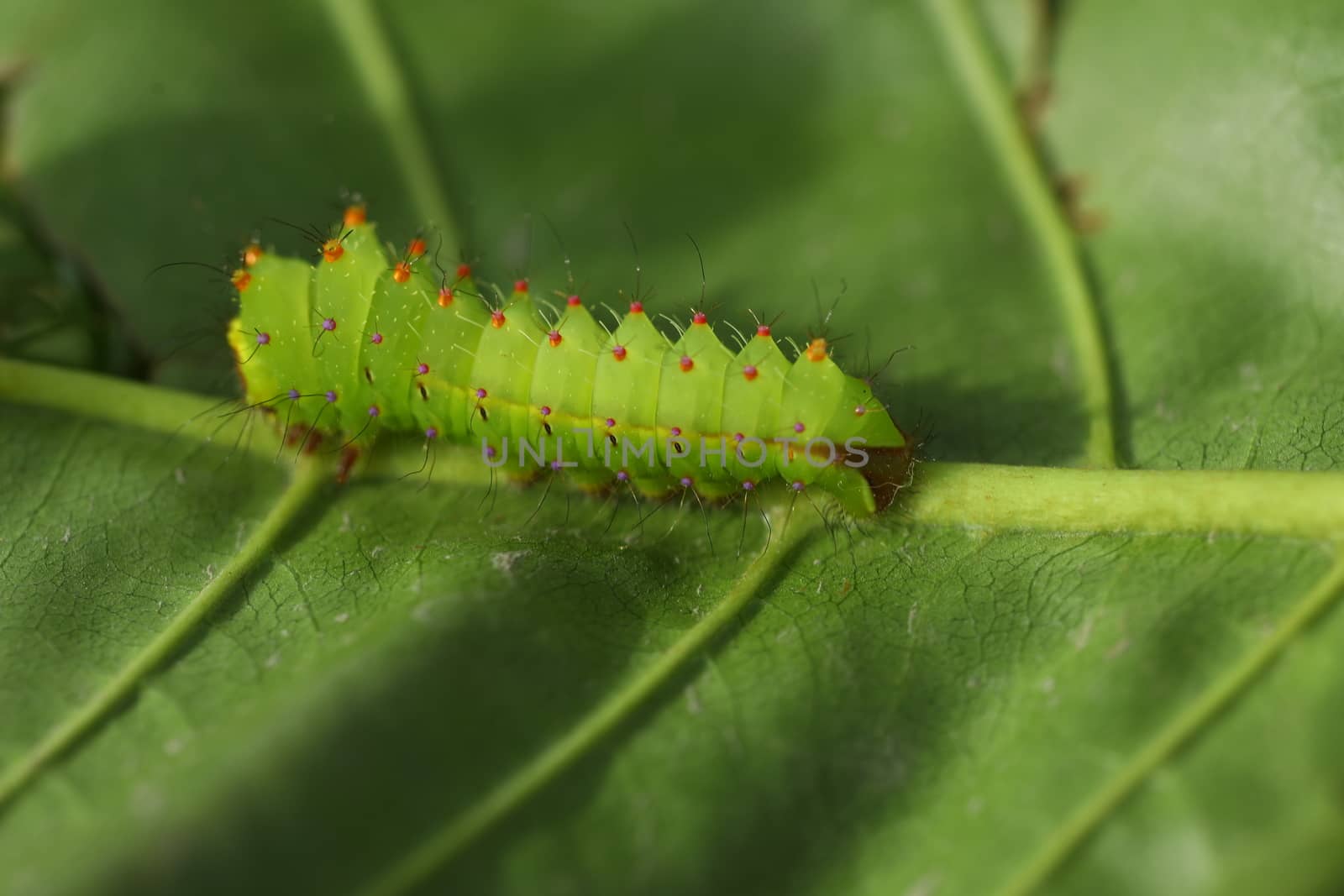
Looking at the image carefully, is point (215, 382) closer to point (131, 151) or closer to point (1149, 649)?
point (131, 151)

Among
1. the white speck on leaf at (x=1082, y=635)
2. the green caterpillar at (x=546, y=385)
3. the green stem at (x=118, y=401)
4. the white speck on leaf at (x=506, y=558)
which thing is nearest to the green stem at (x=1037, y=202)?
the white speck on leaf at (x=1082, y=635)

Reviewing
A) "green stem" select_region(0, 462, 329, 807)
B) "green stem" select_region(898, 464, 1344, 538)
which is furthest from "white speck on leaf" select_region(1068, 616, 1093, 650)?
"green stem" select_region(0, 462, 329, 807)

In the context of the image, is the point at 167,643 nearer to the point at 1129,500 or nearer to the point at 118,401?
the point at 118,401

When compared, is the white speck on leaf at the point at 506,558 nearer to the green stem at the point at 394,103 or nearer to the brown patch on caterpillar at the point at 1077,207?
the green stem at the point at 394,103

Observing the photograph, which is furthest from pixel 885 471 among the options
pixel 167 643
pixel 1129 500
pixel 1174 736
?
pixel 167 643

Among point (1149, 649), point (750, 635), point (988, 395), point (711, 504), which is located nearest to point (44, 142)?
point (711, 504)

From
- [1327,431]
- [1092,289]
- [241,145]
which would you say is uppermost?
[241,145]
